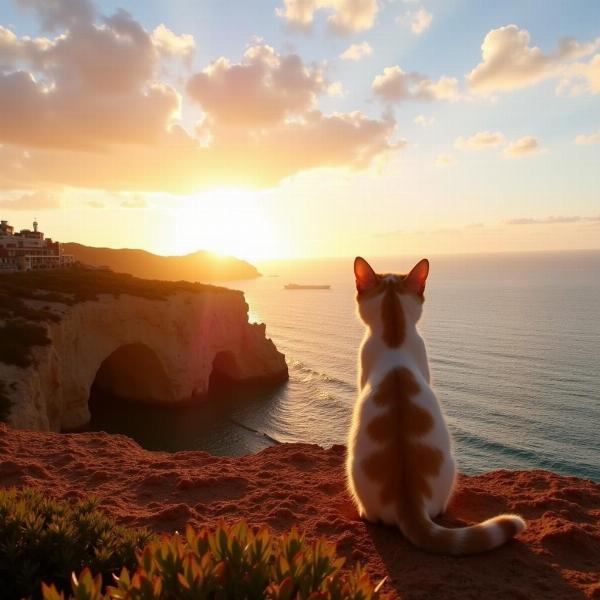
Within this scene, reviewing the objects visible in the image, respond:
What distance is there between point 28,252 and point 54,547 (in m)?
82.9

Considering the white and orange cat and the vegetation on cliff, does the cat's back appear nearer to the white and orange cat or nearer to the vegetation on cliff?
the white and orange cat

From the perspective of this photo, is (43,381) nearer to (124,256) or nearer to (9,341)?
(9,341)

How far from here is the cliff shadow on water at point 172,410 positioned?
3750 centimetres

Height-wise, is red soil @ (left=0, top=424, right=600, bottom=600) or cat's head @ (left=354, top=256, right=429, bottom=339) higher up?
cat's head @ (left=354, top=256, right=429, bottom=339)

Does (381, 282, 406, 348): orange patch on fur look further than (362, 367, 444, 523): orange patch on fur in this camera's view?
Yes

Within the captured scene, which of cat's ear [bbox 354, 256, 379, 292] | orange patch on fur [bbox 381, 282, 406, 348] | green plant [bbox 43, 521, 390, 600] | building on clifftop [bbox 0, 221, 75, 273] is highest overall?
building on clifftop [bbox 0, 221, 75, 273]

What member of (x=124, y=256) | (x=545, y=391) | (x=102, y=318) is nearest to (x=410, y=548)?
(x=102, y=318)

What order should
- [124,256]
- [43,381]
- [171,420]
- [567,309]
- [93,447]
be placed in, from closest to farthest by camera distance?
[93,447] < [43,381] < [171,420] < [567,309] < [124,256]

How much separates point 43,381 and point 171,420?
51.1 feet

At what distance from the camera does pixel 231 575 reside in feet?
11.0

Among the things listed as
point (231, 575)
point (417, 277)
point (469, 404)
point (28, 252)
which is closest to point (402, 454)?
point (417, 277)

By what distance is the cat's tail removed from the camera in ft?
16.7

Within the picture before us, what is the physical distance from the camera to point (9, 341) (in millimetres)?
28609

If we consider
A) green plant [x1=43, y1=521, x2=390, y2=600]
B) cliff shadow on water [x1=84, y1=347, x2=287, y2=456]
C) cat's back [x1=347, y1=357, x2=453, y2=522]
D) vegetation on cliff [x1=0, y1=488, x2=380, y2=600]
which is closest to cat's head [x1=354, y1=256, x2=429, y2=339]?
cat's back [x1=347, y1=357, x2=453, y2=522]
